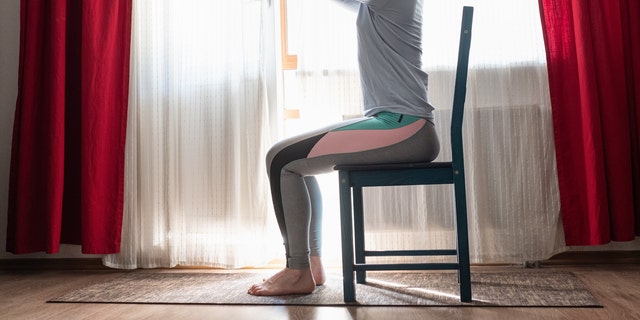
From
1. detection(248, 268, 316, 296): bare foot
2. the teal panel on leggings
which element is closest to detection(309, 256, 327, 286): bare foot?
detection(248, 268, 316, 296): bare foot

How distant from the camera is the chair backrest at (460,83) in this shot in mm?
1807

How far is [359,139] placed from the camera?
1.89 metres

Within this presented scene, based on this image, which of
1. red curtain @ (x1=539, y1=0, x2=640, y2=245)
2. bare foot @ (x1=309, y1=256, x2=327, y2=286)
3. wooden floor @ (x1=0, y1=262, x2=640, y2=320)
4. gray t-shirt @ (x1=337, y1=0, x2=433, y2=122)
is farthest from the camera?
red curtain @ (x1=539, y1=0, x2=640, y2=245)

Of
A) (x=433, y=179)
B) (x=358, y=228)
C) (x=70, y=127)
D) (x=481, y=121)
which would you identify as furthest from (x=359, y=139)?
(x=70, y=127)

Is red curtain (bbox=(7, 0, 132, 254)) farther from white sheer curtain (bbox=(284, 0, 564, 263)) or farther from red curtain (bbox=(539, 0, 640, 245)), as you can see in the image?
red curtain (bbox=(539, 0, 640, 245))

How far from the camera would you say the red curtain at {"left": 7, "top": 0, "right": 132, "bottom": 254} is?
2699mm

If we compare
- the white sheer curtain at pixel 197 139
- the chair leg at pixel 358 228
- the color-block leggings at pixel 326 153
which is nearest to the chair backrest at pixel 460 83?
the color-block leggings at pixel 326 153

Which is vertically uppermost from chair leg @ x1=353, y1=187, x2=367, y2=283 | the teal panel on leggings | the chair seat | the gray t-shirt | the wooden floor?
the gray t-shirt

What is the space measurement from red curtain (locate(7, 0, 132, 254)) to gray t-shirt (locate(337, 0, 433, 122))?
4.33ft

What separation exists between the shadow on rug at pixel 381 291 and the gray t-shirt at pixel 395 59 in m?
0.59

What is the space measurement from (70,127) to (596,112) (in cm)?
233

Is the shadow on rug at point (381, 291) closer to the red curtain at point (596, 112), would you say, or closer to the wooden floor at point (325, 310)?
the wooden floor at point (325, 310)

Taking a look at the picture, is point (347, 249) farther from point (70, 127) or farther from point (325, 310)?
point (70, 127)

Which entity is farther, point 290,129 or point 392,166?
point 290,129
